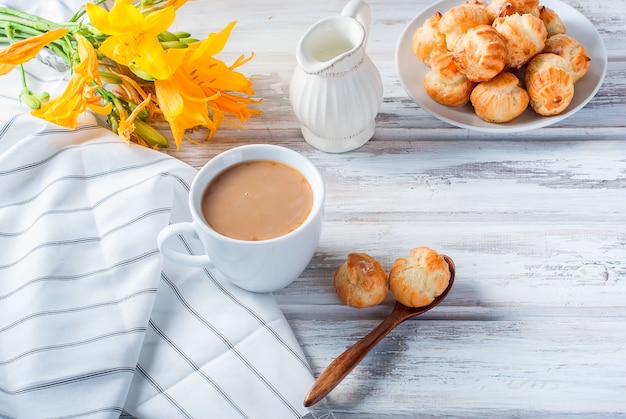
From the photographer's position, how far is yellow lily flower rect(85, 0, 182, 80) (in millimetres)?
1016

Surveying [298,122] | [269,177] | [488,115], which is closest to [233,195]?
[269,177]

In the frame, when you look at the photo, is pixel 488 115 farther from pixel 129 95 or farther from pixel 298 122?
pixel 129 95

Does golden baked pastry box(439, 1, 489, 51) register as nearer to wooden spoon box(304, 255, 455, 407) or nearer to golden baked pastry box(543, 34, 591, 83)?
golden baked pastry box(543, 34, 591, 83)

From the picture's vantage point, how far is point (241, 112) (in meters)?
1.24

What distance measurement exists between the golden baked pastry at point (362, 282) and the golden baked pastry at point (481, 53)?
0.37m

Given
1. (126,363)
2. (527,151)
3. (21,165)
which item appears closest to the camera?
(126,363)

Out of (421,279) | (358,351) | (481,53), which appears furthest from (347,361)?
(481,53)

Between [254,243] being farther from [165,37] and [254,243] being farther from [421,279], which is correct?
[165,37]

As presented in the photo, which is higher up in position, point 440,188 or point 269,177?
point 269,177

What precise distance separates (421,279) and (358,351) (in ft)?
0.42

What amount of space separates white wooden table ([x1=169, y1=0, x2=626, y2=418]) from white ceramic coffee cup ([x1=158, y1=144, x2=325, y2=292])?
9 cm

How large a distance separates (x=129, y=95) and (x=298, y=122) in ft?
0.95

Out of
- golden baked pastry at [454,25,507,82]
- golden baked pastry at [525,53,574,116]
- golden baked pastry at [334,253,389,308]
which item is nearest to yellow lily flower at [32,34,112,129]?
golden baked pastry at [334,253,389,308]

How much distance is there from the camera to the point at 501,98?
3.81ft
